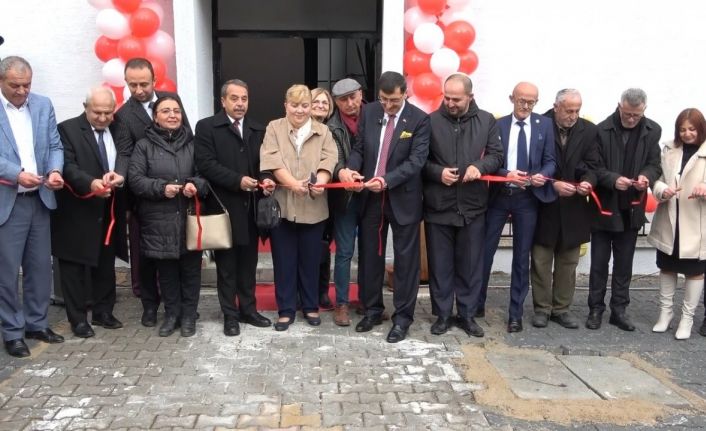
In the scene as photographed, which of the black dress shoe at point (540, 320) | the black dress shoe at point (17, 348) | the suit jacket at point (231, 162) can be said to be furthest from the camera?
the black dress shoe at point (540, 320)

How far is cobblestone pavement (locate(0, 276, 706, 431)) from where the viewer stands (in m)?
3.64

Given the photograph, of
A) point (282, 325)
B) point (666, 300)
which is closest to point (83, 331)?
point (282, 325)

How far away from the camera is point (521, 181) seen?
4.93 meters

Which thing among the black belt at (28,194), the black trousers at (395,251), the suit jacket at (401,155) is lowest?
the black trousers at (395,251)

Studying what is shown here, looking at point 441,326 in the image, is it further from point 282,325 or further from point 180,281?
point 180,281

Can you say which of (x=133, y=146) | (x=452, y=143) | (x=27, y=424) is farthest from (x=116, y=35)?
(x=27, y=424)

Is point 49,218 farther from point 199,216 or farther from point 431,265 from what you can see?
point 431,265

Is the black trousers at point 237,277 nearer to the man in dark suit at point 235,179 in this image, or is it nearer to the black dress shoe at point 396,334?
the man in dark suit at point 235,179

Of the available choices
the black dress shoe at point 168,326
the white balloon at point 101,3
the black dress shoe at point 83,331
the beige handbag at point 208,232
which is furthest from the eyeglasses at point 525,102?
the white balloon at point 101,3

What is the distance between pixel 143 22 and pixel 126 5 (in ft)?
0.77

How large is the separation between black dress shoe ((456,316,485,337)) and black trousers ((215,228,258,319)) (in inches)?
66.2

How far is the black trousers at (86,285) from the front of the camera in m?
4.95

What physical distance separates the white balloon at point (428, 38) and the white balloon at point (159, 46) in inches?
92.2

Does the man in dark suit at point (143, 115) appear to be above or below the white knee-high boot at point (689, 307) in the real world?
above
